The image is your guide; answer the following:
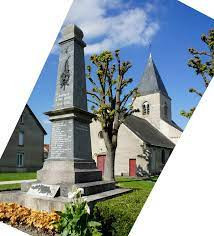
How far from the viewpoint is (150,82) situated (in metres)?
35.4

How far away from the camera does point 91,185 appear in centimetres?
621

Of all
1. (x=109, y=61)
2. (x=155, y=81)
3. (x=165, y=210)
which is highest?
(x=155, y=81)

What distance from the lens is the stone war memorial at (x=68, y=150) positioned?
6.04 metres

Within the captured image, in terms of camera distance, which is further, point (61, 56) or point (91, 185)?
point (61, 56)

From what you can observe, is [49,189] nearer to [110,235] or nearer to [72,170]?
[72,170]

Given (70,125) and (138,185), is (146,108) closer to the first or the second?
(138,185)

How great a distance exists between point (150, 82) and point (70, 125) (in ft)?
97.9

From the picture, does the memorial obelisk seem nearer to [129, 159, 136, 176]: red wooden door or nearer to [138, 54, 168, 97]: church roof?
[129, 159, 136, 176]: red wooden door

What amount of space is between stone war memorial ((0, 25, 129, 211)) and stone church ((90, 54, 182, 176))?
54.2ft

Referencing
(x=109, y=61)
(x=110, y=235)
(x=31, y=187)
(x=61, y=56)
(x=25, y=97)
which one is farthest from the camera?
(x=109, y=61)

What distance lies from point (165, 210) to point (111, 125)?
9.88 metres

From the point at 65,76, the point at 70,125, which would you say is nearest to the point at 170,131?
the point at 65,76

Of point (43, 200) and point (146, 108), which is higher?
point (146, 108)

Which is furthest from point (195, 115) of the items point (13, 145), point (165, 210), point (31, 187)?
point (13, 145)
